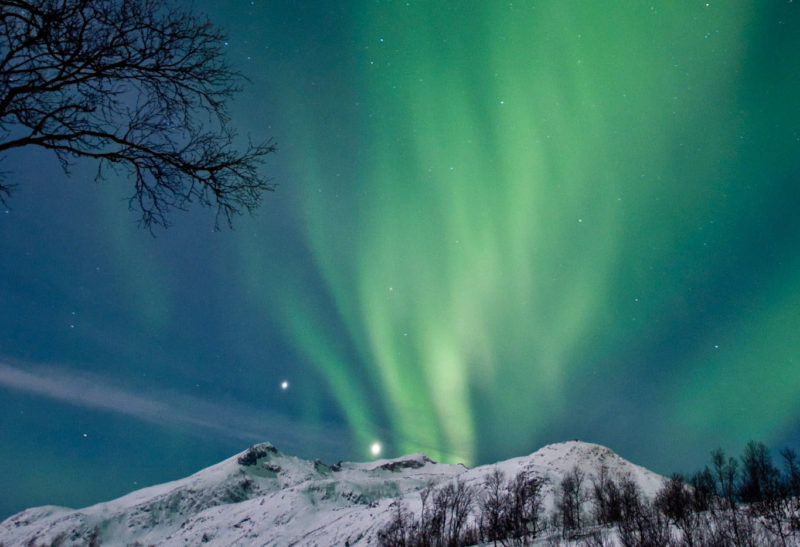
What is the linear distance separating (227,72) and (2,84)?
2.19 meters

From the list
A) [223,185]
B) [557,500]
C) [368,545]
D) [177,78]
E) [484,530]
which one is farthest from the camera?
[557,500]

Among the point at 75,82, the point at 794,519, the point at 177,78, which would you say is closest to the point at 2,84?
the point at 75,82

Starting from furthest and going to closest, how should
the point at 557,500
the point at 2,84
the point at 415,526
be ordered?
the point at 557,500
the point at 415,526
the point at 2,84

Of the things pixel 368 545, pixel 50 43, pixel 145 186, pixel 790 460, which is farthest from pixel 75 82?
pixel 368 545

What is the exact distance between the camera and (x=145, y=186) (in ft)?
17.9

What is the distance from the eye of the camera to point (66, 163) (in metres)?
4.95

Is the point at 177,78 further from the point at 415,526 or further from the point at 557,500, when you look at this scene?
the point at 557,500

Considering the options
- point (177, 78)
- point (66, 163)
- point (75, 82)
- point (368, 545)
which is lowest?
point (368, 545)

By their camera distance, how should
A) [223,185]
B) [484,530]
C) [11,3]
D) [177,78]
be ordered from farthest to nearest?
[484,530] < [223,185] < [177,78] < [11,3]

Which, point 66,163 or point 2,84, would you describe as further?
point 66,163

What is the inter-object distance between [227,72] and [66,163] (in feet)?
7.45

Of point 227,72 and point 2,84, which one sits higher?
point 227,72

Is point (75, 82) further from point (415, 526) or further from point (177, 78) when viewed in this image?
point (415, 526)

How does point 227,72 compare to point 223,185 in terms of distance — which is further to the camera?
point 223,185
